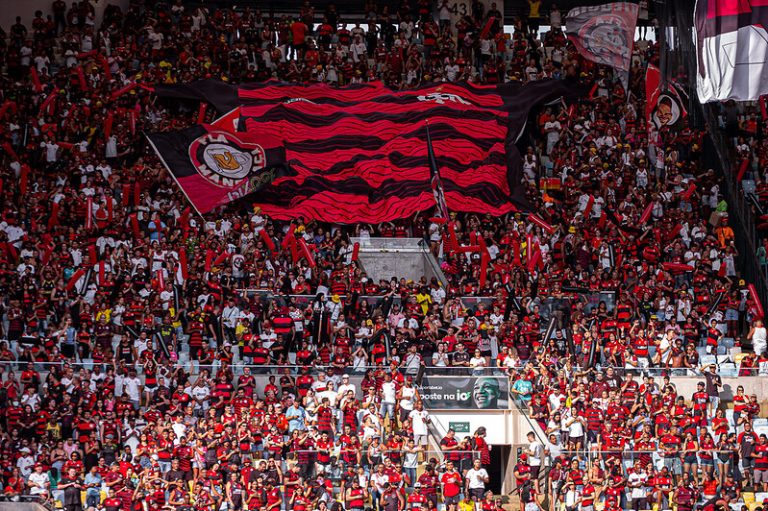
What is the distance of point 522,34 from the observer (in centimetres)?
4462

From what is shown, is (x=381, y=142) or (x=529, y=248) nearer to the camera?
(x=529, y=248)

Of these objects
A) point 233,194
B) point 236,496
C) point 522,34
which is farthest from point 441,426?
point 522,34

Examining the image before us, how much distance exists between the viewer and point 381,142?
134 ft

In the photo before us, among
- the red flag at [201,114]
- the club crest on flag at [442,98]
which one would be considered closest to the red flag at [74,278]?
the red flag at [201,114]

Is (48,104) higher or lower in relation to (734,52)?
lower

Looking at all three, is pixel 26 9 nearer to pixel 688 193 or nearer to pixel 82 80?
pixel 82 80

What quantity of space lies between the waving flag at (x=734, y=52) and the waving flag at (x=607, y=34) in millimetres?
15234

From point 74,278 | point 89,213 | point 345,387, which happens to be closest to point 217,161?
point 89,213

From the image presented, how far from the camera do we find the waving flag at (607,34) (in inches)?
1547

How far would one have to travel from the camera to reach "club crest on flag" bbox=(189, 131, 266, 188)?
127ft

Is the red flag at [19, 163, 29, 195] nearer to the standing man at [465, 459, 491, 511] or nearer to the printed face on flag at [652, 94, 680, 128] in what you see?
the standing man at [465, 459, 491, 511]

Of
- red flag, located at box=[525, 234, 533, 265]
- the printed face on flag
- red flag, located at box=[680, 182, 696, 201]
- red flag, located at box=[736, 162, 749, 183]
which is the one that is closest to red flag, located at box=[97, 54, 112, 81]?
red flag, located at box=[525, 234, 533, 265]

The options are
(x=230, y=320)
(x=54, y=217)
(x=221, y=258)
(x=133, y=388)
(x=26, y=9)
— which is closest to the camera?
(x=133, y=388)

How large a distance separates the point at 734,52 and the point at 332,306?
1301cm
